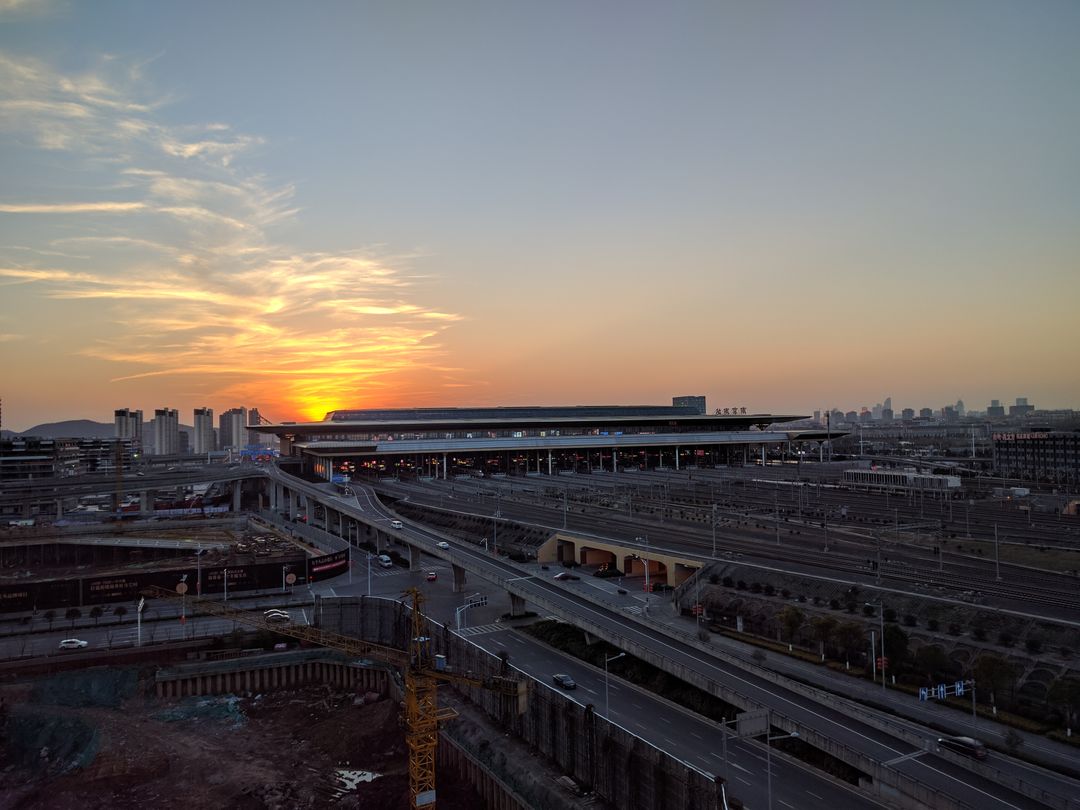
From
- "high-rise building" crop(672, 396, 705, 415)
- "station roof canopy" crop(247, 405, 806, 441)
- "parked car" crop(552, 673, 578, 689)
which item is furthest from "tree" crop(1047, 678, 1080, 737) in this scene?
"high-rise building" crop(672, 396, 705, 415)

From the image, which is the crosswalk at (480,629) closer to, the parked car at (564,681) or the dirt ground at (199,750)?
the dirt ground at (199,750)

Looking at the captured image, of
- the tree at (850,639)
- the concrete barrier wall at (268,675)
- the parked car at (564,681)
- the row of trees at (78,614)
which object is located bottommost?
the concrete barrier wall at (268,675)

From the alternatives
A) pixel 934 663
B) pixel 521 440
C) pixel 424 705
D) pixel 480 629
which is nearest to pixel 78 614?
pixel 480 629

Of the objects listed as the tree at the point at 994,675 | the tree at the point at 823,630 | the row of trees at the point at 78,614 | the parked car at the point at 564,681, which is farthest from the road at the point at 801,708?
the row of trees at the point at 78,614

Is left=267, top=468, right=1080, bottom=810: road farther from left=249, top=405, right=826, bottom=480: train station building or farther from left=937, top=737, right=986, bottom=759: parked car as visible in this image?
left=249, top=405, right=826, bottom=480: train station building

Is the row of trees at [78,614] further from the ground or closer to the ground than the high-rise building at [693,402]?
closer to the ground

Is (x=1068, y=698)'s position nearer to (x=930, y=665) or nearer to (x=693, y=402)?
(x=930, y=665)

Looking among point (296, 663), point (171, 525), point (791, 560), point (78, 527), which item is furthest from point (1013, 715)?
point (78, 527)
